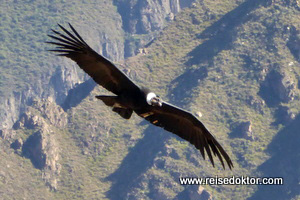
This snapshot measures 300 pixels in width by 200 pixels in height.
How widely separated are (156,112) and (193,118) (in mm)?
1884

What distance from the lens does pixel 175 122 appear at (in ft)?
165

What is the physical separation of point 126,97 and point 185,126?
167 inches

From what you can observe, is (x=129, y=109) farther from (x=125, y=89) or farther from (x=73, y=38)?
(x=73, y=38)

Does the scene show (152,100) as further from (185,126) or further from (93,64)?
(185,126)

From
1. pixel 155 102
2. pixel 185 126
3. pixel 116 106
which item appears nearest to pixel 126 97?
pixel 116 106

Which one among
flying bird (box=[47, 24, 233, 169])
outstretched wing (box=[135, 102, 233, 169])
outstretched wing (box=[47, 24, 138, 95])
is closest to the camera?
flying bird (box=[47, 24, 233, 169])

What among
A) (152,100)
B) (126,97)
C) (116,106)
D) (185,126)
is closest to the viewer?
(152,100)

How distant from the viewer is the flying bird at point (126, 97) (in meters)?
47.2

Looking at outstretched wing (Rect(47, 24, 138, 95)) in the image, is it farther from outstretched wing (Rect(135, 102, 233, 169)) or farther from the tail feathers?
outstretched wing (Rect(135, 102, 233, 169))

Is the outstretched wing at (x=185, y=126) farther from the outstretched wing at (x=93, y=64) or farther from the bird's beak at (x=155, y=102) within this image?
the bird's beak at (x=155, y=102)

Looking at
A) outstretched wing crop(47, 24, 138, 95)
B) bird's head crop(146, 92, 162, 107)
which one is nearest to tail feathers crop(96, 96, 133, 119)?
outstretched wing crop(47, 24, 138, 95)

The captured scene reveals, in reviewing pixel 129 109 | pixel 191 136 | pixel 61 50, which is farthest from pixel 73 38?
pixel 191 136

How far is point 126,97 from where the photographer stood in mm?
47469

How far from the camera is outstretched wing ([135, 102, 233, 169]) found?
4944cm
